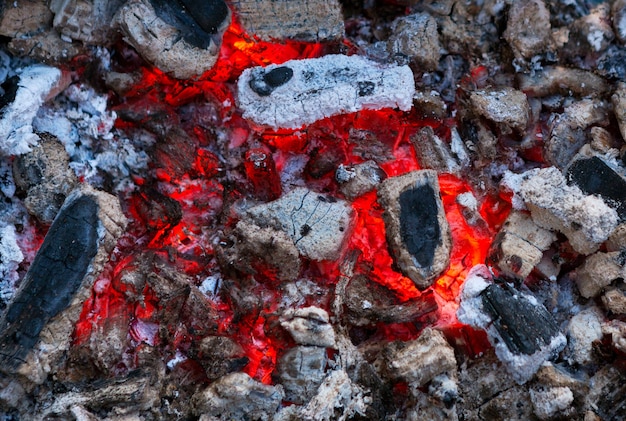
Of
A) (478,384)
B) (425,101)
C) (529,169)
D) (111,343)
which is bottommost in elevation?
(478,384)

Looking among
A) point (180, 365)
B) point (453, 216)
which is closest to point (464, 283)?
point (453, 216)

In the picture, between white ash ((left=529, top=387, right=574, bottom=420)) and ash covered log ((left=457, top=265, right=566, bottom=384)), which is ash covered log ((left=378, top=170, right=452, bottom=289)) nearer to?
ash covered log ((left=457, top=265, right=566, bottom=384))

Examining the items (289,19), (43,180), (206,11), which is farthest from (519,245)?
(43,180)

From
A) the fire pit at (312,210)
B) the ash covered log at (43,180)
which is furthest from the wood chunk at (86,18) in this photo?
the ash covered log at (43,180)

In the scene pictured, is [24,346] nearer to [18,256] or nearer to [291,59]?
[18,256]

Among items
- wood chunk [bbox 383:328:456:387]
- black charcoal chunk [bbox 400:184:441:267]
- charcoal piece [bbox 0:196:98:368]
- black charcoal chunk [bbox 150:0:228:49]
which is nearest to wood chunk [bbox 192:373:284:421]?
wood chunk [bbox 383:328:456:387]

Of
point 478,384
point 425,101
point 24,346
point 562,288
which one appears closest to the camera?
point 24,346

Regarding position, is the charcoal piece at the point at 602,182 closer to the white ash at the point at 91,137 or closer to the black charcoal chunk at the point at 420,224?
the black charcoal chunk at the point at 420,224
